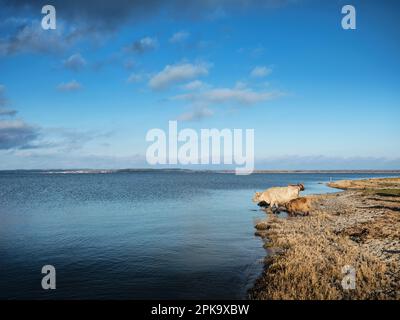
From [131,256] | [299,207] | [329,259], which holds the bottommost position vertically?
[131,256]

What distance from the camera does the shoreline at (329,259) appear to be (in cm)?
1407

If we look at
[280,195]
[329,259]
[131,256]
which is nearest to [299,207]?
[280,195]

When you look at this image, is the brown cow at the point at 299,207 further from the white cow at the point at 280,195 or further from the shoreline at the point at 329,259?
the shoreline at the point at 329,259

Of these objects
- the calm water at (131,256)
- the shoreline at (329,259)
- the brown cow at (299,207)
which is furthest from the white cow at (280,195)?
the shoreline at (329,259)

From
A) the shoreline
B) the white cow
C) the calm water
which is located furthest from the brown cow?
the shoreline

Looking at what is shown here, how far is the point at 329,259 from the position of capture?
18.5 m

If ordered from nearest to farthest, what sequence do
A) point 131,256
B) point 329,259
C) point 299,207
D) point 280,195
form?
point 329,259 → point 131,256 → point 299,207 → point 280,195

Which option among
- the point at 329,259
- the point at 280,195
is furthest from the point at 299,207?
the point at 329,259

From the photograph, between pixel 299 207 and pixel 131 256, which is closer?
pixel 131 256

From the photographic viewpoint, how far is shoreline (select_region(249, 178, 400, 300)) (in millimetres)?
14070

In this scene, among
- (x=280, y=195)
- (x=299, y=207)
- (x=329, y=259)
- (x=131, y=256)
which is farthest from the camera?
(x=280, y=195)

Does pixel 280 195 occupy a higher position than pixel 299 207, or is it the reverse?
pixel 280 195

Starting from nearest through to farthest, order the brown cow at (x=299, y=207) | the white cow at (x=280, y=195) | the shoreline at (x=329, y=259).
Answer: the shoreline at (x=329, y=259), the brown cow at (x=299, y=207), the white cow at (x=280, y=195)

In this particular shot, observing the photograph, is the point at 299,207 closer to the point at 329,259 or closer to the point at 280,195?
the point at 280,195
